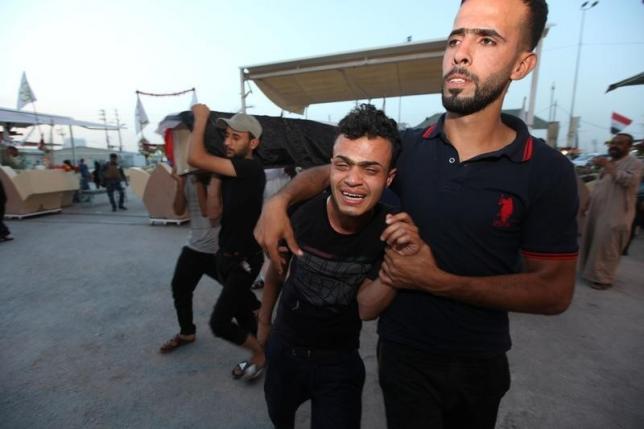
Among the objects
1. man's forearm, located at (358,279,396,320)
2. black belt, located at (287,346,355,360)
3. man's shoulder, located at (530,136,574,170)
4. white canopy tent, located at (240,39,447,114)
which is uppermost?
white canopy tent, located at (240,39,447,114)

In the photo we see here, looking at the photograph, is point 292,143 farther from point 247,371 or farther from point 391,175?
point 391,175

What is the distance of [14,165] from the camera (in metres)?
11.6

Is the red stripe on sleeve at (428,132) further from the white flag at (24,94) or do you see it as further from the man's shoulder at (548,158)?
the white flag at (24,94)

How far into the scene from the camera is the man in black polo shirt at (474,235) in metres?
1.15

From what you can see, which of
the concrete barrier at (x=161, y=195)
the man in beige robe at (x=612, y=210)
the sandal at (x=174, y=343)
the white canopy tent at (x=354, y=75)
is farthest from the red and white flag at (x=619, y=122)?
the concrete barrier at (x=161, y=195)

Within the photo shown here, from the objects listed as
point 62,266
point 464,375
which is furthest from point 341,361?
point 62,266

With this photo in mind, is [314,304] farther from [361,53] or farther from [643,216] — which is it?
[643,216]

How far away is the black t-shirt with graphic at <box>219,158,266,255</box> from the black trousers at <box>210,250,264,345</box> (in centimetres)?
8

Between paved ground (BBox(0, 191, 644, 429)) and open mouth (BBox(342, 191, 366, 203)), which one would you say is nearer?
open mouth (BBox(342, 191, 366, 203))

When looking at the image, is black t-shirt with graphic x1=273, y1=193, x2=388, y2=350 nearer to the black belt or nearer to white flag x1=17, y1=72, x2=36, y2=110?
the black belt

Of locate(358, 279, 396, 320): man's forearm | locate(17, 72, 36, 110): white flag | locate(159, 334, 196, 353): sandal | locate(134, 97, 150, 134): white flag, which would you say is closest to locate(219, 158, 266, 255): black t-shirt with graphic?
locate(159, 334, 196, 353): sandal

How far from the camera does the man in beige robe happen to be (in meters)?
4.53

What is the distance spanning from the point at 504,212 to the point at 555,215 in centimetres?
17

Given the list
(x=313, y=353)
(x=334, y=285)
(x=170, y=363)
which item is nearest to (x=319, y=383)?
(x=313, y=353)
